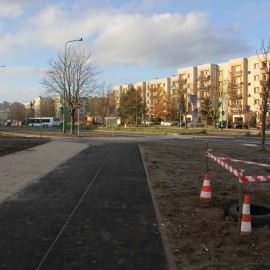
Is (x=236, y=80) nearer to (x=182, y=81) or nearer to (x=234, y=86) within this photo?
(x=234, y=86)

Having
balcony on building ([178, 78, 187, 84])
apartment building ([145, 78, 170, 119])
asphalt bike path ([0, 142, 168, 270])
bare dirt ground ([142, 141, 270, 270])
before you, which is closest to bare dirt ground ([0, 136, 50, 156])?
asphalt bike path ([0, 142, 168, 270])

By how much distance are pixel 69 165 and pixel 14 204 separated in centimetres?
593

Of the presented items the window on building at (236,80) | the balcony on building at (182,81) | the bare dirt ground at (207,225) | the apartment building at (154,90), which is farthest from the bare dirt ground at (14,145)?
the apartment building at (154,90)

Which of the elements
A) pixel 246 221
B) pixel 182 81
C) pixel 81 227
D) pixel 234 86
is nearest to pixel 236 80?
pixel 234 86

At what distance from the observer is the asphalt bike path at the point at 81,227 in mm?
4516

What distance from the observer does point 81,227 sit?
19.3 feet

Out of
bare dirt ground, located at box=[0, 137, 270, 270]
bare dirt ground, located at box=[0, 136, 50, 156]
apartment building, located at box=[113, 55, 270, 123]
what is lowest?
bare dirt ground, located at box=[0, 137, 270, 270]

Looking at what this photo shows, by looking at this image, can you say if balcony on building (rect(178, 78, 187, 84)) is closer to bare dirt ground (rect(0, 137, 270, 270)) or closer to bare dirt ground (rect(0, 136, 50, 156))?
bare dirt ground (rect(0, 136, 50, 156))

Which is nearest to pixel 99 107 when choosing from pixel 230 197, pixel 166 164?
pixel 166 164

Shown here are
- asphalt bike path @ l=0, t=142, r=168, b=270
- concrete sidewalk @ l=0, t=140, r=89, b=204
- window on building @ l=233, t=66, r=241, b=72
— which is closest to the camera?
asphalt bike path @ l=0, t=142, r=168, b=270

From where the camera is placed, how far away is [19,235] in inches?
215

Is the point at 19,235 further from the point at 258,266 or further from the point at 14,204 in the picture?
the point at 258,266

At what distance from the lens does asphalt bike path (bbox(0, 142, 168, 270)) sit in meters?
4.52

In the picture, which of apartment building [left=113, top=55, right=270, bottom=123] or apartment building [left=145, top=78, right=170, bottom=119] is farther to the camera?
apartment building [left=145, top=78, right=170, bottom=119]
